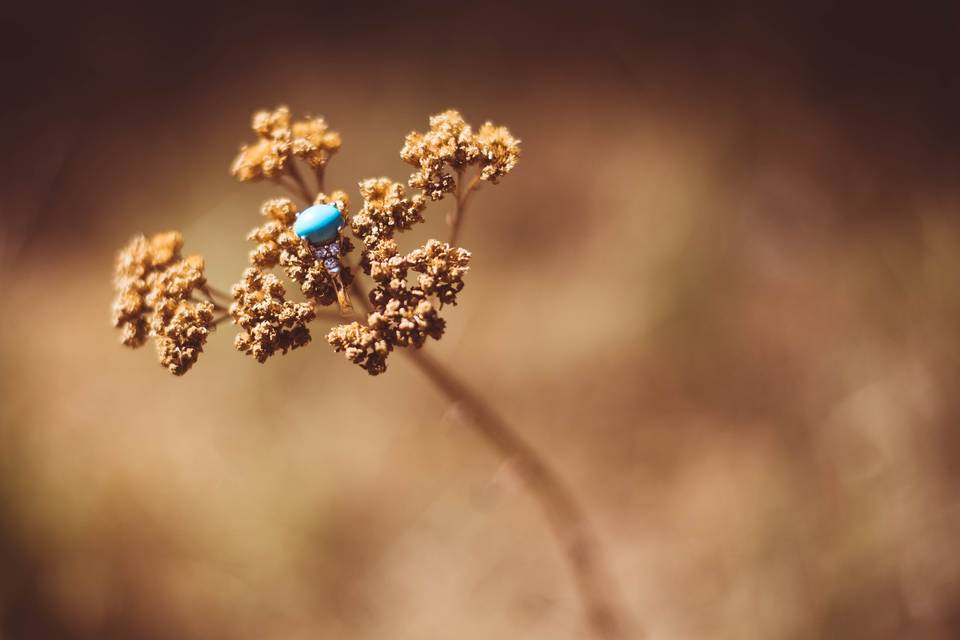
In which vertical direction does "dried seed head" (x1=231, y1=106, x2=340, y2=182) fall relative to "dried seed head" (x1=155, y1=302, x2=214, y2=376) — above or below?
above

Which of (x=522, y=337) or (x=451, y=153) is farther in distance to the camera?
(x=522, y=337)

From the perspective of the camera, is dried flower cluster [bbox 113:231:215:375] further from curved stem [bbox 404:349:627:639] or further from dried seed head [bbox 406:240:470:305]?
curved stem [bbox 404:349:627:639]

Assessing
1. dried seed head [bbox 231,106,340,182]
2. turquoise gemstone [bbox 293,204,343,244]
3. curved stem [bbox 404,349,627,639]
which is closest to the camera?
turquoise gemstone [bbox 293,204,343,244]

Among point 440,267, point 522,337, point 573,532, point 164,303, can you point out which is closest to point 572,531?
point 573,532

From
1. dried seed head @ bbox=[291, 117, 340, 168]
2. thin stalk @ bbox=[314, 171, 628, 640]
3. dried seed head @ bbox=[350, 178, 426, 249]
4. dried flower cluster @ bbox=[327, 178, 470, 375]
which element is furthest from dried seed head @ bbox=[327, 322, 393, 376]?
thin stalk @ bbox=[314, 171, 628, 640]

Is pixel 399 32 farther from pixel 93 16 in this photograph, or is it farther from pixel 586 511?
pixel 586 511

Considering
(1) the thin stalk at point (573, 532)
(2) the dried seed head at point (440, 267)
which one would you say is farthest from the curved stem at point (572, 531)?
(2) the dried seed head at point (440, 267)

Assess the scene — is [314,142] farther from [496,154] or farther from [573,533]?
[573,533]
